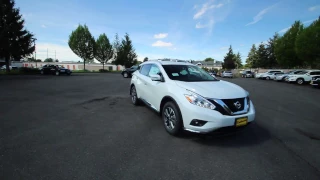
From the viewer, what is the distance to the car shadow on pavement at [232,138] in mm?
3379

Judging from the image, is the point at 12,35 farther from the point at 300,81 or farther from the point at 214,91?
the point at 300,81

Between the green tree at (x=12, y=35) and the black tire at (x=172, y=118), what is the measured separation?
25.1 meters

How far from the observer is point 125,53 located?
4306 centimetres

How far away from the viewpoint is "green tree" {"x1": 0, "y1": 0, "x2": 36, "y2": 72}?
2045 centimetres

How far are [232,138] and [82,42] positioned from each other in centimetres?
4296

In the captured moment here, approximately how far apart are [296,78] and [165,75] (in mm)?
22886

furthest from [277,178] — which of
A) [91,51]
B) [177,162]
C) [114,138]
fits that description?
[91,51]

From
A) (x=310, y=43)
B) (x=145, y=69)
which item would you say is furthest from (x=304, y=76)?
(x=145, y=69)

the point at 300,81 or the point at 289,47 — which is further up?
the point at 289,47

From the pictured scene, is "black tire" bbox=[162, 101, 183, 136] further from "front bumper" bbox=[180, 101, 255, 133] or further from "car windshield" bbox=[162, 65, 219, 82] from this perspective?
"car windshield" bbox=[162, 65, 219, 82]

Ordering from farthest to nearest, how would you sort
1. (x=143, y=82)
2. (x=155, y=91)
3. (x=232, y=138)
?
(x=143, y=82), (x=155, y=91), (x=232, y=138)

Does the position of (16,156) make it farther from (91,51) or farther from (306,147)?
(91,51)

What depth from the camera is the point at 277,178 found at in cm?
240

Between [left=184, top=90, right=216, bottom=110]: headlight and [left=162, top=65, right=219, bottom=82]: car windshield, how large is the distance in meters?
0.91
